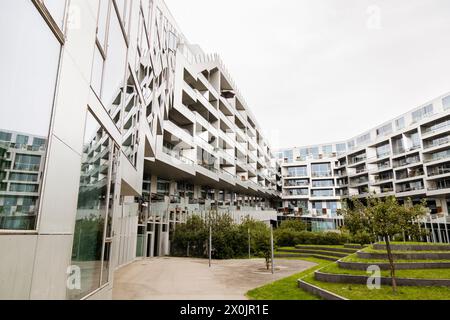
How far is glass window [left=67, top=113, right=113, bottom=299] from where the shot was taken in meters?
5.91

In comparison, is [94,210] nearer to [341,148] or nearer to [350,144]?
[350,144]

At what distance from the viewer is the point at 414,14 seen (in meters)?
12.2

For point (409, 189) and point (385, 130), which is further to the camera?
point (385, 130)

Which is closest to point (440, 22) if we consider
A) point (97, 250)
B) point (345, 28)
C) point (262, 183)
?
point (345, 28)

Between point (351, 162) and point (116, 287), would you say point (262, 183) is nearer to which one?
point (351, 162)

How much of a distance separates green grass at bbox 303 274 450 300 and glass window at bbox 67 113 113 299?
7.12 metres

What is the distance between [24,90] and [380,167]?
59720mm

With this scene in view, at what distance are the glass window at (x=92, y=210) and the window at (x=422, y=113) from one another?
167 feet

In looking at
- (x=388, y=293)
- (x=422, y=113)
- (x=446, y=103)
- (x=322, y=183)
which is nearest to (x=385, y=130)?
(x=422, y=113)

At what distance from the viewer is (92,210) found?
681 cm

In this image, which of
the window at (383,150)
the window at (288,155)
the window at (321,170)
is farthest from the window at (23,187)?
the window at (288,155)

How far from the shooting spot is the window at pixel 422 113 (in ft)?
150

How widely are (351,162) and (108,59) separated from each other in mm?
63757

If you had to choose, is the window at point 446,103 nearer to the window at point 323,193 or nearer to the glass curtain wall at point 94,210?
the window at point 323,193
